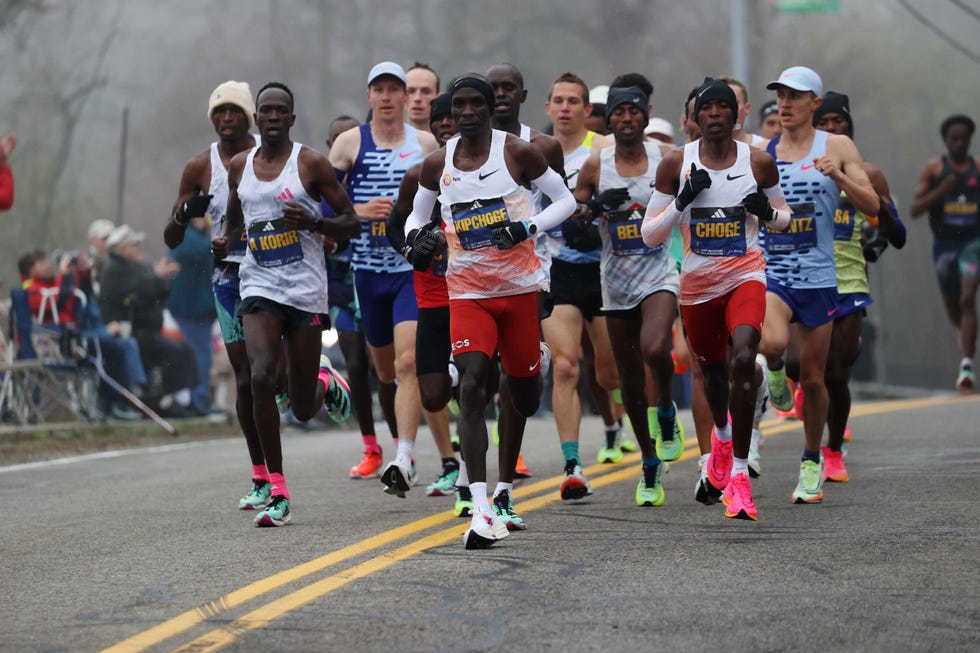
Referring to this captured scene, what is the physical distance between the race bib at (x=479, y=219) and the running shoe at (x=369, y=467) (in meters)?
3.96

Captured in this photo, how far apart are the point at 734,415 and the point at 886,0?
29.1 meters

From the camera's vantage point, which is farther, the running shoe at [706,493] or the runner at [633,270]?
the runner at [633,270]

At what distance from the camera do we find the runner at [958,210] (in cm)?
1950

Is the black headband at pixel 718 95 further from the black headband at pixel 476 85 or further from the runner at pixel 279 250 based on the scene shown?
the runner at pixel 279 250

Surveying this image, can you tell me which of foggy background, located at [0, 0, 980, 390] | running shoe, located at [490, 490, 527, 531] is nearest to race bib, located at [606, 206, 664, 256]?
running shoe, located at [490, 490, 527, 531]

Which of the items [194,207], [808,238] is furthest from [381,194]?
[808,238]

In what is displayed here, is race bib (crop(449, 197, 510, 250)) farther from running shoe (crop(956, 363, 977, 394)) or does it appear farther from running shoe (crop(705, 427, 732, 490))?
running shoe (crop(956, 363, 977, 394))

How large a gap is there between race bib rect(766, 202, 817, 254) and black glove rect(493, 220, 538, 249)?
244 cm

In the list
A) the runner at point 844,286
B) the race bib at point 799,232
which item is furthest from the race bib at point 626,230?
the runner at point 844,286

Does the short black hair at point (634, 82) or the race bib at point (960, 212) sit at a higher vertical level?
the short black hair at point (634, 82)

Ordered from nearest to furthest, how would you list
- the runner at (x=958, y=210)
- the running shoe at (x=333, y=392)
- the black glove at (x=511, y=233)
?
1. the black glove at (x=511, y=233)
2. the running shoe at (x=333, y=392)
3. the runner at (x=958, y=210)

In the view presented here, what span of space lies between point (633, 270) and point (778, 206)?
1313 mm

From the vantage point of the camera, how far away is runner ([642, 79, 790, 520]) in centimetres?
970

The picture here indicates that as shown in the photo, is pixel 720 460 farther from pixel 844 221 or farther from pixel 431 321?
pixel 844 221
